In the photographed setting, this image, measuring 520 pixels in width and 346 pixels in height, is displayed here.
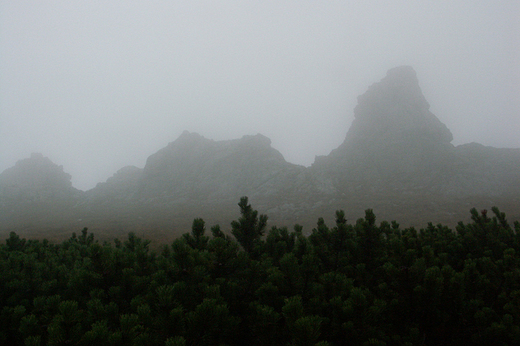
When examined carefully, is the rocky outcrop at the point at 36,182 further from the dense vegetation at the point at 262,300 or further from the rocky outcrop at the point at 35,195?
the dense vegetation at the point at 262,300

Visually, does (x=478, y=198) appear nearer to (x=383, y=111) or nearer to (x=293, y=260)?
(x=383, y=111)

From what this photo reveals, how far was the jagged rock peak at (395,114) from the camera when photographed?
75125mm

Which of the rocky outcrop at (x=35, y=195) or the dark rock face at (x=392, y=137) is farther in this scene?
the dark rock face at (x=392, y=137)

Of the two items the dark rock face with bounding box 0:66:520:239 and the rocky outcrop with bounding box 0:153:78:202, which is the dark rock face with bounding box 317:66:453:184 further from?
the rocky outcrop with bounding box 0:153:78:202

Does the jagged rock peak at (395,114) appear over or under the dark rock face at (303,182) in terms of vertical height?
over

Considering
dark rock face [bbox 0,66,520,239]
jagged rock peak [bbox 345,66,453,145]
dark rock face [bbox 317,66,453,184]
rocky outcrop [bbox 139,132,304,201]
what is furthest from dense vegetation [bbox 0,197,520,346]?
jagged rock peak [bbox 345,66,453,145]

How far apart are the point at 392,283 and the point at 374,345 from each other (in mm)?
1972

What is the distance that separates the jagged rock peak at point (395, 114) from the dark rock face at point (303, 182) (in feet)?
1.20

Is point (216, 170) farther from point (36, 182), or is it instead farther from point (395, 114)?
point (395, 114)

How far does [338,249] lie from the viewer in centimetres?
712

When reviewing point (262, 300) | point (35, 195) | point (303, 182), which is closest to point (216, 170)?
point (303, 182)

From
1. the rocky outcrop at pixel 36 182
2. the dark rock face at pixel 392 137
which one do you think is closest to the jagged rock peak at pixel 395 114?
the dark rock face at pixel 392 137

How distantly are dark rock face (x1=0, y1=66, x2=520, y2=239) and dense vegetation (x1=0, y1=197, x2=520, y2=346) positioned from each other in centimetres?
3126

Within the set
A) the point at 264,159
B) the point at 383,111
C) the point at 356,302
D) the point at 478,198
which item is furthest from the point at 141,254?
the point at 383,111
